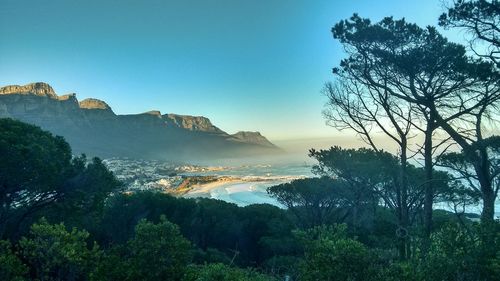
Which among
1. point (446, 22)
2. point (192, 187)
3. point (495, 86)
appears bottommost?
point (192, 187)

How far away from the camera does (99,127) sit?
6471 inches

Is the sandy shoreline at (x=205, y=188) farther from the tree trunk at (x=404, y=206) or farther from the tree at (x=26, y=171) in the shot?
the tree trunk at (x=404, y=206)

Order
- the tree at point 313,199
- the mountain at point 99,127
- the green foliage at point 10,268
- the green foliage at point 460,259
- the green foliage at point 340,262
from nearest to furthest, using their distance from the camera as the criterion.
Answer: the green foliage at point 460,259 < the green foliage at point 340,262 < the green foliage at point 10,268 < the tree at point 313,199 < the mountain at point 99,127

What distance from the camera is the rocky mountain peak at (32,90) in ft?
468

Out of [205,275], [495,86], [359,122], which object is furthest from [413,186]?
[205,275]

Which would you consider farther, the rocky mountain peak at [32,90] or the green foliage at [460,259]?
the rocky mountain peak at [32,90]

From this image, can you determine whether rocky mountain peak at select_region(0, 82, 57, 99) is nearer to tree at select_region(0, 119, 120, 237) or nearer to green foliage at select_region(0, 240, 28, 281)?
tree at select_region(0, 119, 120, 237)

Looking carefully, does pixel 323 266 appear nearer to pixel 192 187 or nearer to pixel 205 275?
pixel 205 275

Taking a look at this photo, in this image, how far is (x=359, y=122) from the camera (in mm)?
11656

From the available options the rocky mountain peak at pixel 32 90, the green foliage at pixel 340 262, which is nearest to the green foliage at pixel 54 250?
the green foliage at pixel 340 262

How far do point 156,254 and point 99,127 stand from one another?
170 metres

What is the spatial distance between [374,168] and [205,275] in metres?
13.9

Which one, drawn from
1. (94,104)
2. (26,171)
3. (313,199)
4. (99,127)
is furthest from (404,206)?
(94,104)

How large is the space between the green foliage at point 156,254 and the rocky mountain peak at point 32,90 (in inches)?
6164
